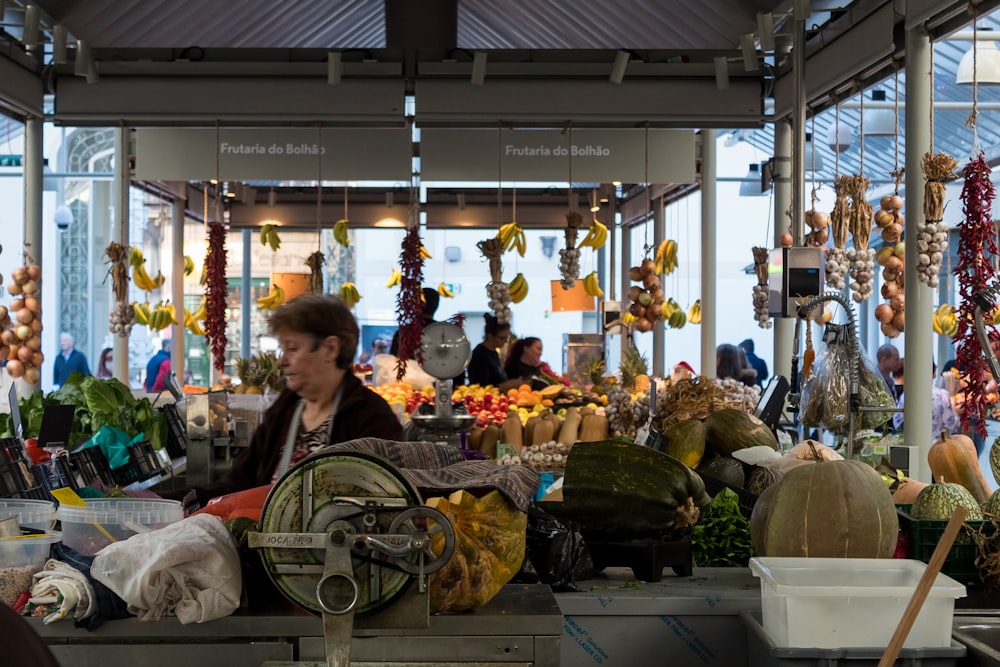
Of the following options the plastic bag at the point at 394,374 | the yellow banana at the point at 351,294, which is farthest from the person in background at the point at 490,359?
the yellow banana at the point at 351,294

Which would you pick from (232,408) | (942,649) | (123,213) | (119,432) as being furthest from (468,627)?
(123,213)

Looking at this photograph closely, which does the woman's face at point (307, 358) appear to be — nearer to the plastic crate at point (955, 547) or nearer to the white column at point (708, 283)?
the plastic crate at point (955, 547)

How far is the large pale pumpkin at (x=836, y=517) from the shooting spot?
8.61ft

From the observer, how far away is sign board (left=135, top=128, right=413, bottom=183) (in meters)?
8.17

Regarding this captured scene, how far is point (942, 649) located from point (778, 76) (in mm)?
5386

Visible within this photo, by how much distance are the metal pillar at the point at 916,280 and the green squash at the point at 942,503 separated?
2.34 meters

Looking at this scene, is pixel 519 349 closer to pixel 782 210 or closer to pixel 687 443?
pixel 782 210

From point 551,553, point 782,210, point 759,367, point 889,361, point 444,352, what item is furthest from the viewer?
point 759,367

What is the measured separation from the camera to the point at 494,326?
891cm

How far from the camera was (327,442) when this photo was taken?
10.9ft

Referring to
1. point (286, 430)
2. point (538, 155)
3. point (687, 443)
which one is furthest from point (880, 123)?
point (286, 430)

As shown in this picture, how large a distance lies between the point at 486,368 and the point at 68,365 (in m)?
6.64

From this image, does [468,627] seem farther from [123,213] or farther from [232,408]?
[123,213]

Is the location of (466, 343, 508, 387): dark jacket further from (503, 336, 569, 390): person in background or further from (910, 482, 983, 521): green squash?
(910, 482, 983, 521): green squash
